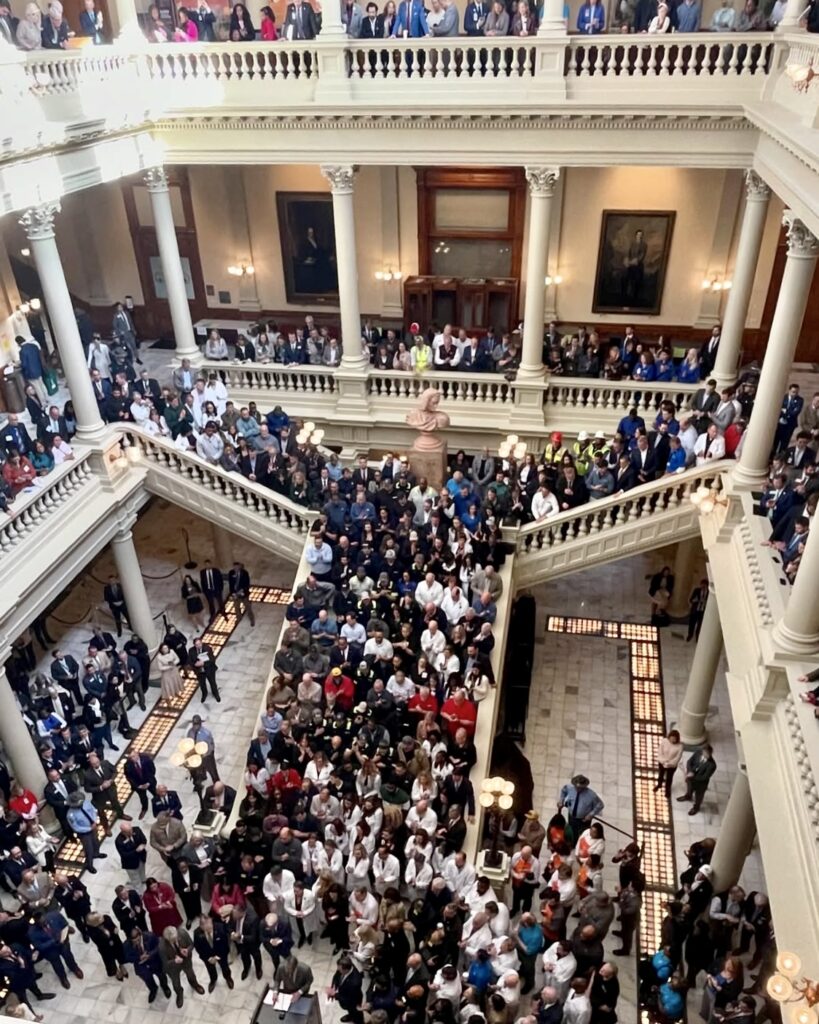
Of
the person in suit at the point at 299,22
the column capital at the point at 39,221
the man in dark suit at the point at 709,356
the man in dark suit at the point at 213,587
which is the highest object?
the person in suit at the point at 299,22

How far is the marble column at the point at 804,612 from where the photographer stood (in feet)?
27.3

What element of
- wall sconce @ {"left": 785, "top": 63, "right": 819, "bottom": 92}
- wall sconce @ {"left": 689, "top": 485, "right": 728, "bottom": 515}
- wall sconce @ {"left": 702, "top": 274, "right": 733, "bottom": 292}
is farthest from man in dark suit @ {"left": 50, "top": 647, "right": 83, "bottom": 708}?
wall sconce @ {"left": 702, "top": 274, "right": 733, "bottom": 292}

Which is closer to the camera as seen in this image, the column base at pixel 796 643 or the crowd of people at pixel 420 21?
the column base at pixel 796 643

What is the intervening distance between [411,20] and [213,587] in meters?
10.1

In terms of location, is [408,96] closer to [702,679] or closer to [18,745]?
[702,679]

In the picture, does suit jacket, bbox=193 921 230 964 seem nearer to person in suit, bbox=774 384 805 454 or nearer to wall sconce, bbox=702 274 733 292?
person in suit, bbox=774 384 805 454

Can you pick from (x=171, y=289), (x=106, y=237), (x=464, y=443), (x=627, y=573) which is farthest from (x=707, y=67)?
(x=106, y=237)

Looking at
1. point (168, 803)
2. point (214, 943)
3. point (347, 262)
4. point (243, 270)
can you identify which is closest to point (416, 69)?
point (347, 262)

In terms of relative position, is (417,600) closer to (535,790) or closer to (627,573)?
(535,790)

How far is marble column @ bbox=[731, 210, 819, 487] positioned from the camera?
10.3m

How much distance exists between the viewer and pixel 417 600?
1244 cm

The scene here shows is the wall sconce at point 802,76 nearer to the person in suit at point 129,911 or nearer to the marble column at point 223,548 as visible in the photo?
the person in suit at point 129,911

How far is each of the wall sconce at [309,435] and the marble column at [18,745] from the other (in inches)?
227

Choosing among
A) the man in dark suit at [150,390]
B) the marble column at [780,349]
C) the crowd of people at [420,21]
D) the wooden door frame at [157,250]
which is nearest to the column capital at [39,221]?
the crowd of people at [420,21]
